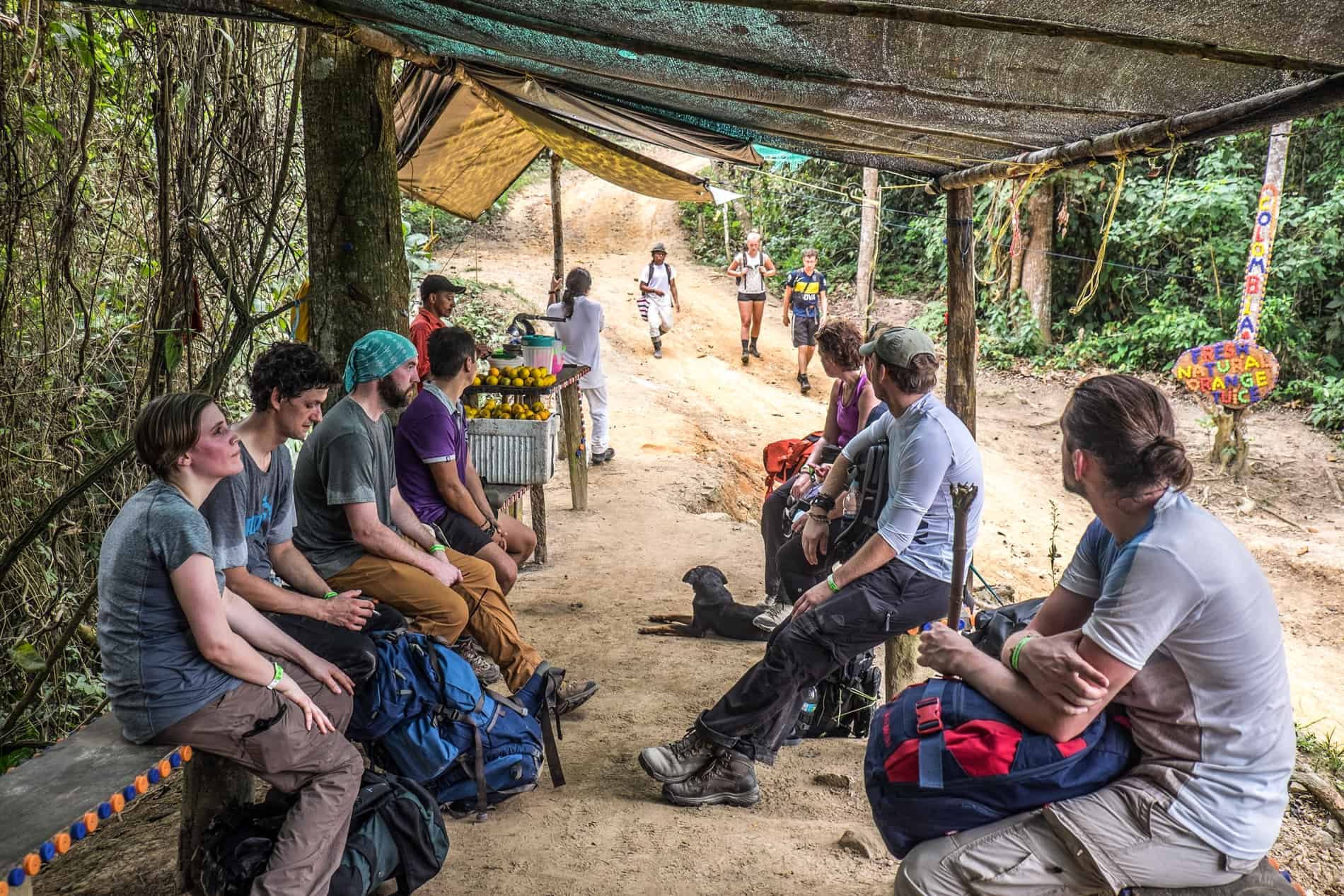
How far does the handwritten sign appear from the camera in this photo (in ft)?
36.3

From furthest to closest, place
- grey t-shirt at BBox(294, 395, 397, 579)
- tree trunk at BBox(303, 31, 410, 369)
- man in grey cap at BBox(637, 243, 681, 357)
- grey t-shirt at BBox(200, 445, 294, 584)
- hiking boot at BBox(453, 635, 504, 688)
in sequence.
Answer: man in grey cap at BBox(637, 243, 681, 357)
hiking boot at BBox(453, 635, 504, 688)
tree trunk at BBox(303, 31, 410, 369)
grey t-shirt at BBox(294, 395, 397, 579)
grey t-shirt at BBox(200, 445, 294, 584)

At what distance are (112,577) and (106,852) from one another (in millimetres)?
1782

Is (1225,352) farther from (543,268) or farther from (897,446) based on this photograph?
(543,268)

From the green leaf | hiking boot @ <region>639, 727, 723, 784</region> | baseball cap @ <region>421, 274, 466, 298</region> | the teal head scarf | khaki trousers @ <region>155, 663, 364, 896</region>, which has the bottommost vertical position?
hiking boot @ <region>639, 727, 723, 784</region>

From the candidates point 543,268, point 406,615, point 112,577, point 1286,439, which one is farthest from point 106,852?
point 543,268

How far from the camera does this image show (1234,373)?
439 inches

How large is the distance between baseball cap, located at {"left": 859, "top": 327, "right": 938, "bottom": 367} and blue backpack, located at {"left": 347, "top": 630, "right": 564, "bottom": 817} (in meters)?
1.91

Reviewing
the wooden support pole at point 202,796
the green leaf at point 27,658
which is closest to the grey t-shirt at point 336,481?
the wooden support pole at point 202,796

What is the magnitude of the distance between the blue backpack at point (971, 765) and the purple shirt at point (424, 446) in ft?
9.87

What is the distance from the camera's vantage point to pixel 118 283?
4.70m

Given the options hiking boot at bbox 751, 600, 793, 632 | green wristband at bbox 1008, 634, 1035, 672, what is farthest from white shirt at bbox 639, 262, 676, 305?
green wristband at bbox 1008, 634, 1035, 672

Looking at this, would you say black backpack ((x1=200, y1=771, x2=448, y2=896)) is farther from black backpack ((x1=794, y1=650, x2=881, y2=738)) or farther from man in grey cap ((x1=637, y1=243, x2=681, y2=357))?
man in grey cap ((x1=637, y1=243, x2=681, y2=357))

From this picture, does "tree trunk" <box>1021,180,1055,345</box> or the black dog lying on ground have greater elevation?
"tree trunk" <box>1021,180,1055,345</box>

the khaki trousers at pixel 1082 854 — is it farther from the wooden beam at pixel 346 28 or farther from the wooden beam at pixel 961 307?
the wooden beam at pixel 961 307
